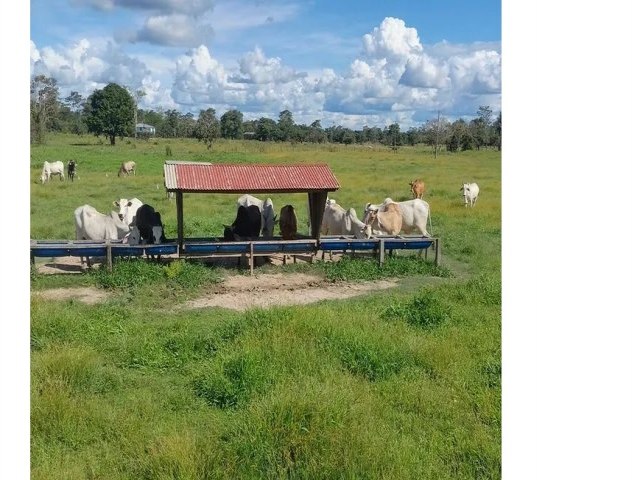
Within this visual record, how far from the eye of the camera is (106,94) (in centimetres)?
3231

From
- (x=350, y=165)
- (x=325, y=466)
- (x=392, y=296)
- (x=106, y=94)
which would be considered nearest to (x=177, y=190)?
(x=392, y=296)

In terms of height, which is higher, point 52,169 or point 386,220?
point 52,169

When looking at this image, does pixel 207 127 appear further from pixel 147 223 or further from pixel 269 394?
pixel 269 394

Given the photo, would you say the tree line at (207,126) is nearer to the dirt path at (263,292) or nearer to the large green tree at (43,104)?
the large green tree at (43,104)

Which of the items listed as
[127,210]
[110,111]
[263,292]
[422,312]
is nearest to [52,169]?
[110,111]

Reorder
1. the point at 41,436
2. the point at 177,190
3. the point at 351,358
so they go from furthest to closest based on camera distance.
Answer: the point at 177,190, the point at 351,358, the point at 41,436

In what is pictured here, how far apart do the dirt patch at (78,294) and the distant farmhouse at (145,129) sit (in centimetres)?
3298

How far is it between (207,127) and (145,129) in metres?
4.29

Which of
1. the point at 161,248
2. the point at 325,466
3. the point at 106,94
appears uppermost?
the point at 106,94

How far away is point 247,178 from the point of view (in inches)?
389

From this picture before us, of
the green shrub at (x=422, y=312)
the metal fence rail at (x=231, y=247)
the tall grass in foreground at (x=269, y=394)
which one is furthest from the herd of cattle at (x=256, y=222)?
the green shrub at (x=422, y=312)

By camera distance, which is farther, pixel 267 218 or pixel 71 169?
pixel 71 169
